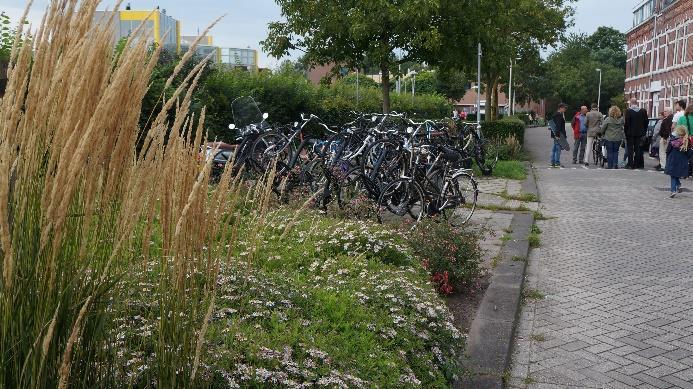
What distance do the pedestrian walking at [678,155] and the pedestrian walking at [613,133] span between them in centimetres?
481

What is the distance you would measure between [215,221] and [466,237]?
4.42 m

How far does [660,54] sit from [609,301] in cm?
4662

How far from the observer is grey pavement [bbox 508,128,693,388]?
446 centimetres

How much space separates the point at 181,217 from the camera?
1.91 metres

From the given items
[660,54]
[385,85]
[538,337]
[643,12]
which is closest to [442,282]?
[538,337]

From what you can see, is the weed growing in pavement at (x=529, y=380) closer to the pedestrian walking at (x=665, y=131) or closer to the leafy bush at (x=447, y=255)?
the leafy bush at (x=447, y=255)

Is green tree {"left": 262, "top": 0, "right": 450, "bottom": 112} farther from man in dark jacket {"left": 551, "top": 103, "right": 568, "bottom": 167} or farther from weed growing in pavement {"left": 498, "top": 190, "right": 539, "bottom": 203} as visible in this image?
weed growing in pavement {"left": 498, "top": 190, "right": 539, "bottom": 203}

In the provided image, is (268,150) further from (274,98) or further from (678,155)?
(274,98)

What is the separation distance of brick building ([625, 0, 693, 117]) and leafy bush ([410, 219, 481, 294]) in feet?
120

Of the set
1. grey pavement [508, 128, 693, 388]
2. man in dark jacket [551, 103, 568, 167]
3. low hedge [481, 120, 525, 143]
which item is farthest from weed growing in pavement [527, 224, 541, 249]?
low hedge [481, 120, 525, 143]

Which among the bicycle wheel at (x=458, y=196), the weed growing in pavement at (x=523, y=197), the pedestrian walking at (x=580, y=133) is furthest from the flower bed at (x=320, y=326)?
the pedestrian walking at (x=580, y=133)

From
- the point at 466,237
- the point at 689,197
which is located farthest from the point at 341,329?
the point at 689,197

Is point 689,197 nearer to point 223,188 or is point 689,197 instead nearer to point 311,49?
point 311,49

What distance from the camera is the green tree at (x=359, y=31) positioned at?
1777cm
